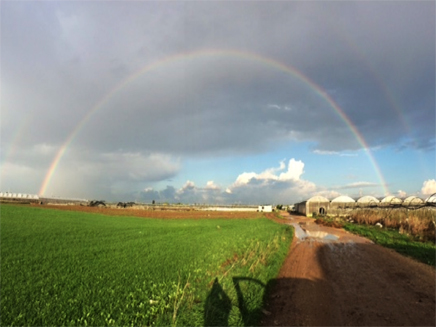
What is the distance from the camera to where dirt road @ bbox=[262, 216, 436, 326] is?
830 cm

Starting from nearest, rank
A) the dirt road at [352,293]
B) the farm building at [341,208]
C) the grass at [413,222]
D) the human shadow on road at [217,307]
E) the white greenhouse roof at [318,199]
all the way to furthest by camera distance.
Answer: the human shadow on road at [217,307] < the dirt road at [352,293] < the grass at [413,222] < the farm building at [341,208] < the white greenhouse roof at [318,199]

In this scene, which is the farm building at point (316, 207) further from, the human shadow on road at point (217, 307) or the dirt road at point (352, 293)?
the human shadow on road at point (217, 307)

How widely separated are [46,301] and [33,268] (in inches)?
173

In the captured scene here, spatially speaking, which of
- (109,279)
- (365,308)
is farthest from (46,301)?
(365,308)

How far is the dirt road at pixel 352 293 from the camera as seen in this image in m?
8.30

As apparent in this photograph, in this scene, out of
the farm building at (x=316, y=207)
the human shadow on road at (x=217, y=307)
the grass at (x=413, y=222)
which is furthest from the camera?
the farm building at (x=316, y=207)

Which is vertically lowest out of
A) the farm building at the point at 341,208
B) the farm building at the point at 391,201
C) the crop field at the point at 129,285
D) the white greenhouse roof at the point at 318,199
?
the crop field at the point at 129,285

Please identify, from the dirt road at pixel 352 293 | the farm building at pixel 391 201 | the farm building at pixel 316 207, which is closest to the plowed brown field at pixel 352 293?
the dirt road at pixel 352 293

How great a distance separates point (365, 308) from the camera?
29.7ft

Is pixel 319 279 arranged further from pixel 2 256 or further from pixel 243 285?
pixel 2 256

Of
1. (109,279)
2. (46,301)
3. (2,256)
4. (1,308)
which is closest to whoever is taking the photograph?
(1,308)

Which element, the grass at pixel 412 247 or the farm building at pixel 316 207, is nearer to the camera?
the grass at pixel 412 247

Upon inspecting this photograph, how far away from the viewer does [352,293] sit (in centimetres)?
1051

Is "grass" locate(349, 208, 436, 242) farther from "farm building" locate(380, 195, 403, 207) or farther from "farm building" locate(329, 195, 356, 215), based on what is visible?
"farm building" locate(329, 195, 356, 215)
